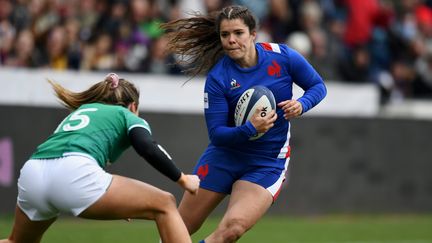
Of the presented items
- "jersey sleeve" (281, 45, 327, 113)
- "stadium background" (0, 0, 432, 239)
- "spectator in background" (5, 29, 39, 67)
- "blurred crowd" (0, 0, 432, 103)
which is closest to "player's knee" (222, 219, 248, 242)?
"jersey sleeve" (281, 45, 327, 113)

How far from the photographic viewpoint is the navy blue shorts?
283 inches

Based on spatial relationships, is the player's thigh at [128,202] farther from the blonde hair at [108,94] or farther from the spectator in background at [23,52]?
the spectator in background at [23,52]

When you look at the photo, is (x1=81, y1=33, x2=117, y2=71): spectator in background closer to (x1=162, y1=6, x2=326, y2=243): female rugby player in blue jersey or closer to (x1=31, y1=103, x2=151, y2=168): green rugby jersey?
(x1=162, y1=6, x2=326, y2=243): female rugby player in blue jersey

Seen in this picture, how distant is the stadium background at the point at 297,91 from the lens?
12.0 m

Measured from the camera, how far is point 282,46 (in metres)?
7.35

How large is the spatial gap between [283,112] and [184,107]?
6.01 m

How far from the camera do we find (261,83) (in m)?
7.15

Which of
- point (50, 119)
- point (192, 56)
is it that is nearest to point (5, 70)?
point (50, 119)

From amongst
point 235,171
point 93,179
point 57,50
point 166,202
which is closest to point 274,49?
point 235,171

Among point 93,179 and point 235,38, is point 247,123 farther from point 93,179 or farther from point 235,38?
point 93,179

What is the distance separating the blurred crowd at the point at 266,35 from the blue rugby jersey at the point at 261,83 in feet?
10.9

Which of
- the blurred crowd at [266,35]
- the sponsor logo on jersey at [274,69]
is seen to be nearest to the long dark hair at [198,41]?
the sponsor logo on jersey at [274,69]

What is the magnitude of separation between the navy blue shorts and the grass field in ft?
10.4

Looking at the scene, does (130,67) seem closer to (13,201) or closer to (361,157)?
(13,201)
